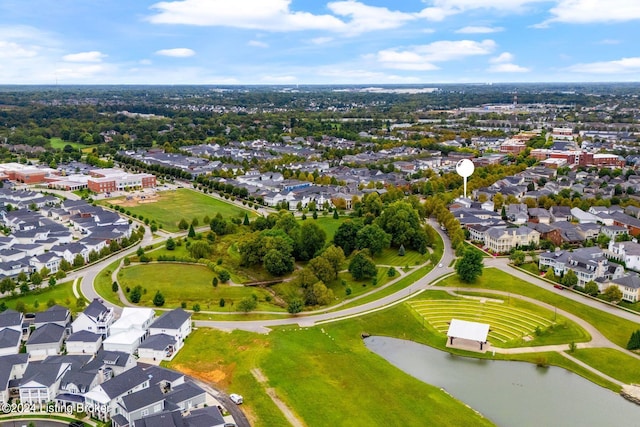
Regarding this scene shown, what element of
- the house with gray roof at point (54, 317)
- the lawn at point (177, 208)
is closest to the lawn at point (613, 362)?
the house with gray roof at point (54, 317)

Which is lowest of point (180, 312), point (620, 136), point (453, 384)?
point (453, 384)

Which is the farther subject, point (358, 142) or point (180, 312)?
point (358, 142)

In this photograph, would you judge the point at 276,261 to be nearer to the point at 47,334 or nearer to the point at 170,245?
the point at 170,245

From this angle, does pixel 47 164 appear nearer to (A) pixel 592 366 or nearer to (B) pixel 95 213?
(B) pixel 95 213

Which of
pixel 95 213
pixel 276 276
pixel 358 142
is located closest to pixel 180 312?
pixel 276 276

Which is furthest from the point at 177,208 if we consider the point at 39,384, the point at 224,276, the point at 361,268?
the point at 39,384

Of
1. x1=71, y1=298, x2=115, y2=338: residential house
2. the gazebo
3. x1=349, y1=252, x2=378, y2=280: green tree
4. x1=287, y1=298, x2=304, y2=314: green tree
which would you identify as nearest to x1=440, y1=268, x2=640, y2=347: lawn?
x1=349, y1=252, x2=378, y2=280: green tree

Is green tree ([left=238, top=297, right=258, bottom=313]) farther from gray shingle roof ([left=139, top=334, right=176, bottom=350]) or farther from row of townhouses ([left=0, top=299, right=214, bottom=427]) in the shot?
gray shingle roof ([left=139, top=334, right=176, bottom=350])
